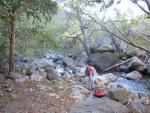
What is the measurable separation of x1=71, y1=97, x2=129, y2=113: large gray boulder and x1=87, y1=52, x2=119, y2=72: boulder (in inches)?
539

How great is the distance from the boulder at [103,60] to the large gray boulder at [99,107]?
13696 millimetres

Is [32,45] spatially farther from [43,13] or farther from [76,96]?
[76,96]

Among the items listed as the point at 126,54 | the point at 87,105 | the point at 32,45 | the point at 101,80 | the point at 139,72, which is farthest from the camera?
the point at 126,54

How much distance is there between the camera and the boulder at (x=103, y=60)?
1055 inches

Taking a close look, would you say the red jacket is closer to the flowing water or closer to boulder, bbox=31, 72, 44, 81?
boulder, bbox=31, 72, 44, 81

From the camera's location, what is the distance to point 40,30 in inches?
609

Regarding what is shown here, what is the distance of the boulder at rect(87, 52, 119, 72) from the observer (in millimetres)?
26797

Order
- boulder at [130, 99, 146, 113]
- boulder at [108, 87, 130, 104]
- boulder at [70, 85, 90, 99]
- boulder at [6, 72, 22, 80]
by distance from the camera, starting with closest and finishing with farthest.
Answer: boulder at [130, 99, 146, 113] → boulder at [108, 87, 130, 104] → boulder at [70, 85, 90, 99] → boulder at [6, 72, 22, 80]

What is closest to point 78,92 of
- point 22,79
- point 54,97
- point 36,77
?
point 54,97

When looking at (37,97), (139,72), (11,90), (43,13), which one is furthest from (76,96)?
(139,72)

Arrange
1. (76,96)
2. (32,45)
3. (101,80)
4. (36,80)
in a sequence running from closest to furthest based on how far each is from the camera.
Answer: (76,96) < (36,80) < (32,45) < (101,80)

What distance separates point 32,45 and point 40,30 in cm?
305

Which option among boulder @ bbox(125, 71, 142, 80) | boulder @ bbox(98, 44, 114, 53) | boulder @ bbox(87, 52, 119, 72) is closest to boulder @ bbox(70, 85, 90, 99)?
boulder @ bbox(125, 71, 142, 80)

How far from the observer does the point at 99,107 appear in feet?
40.0
